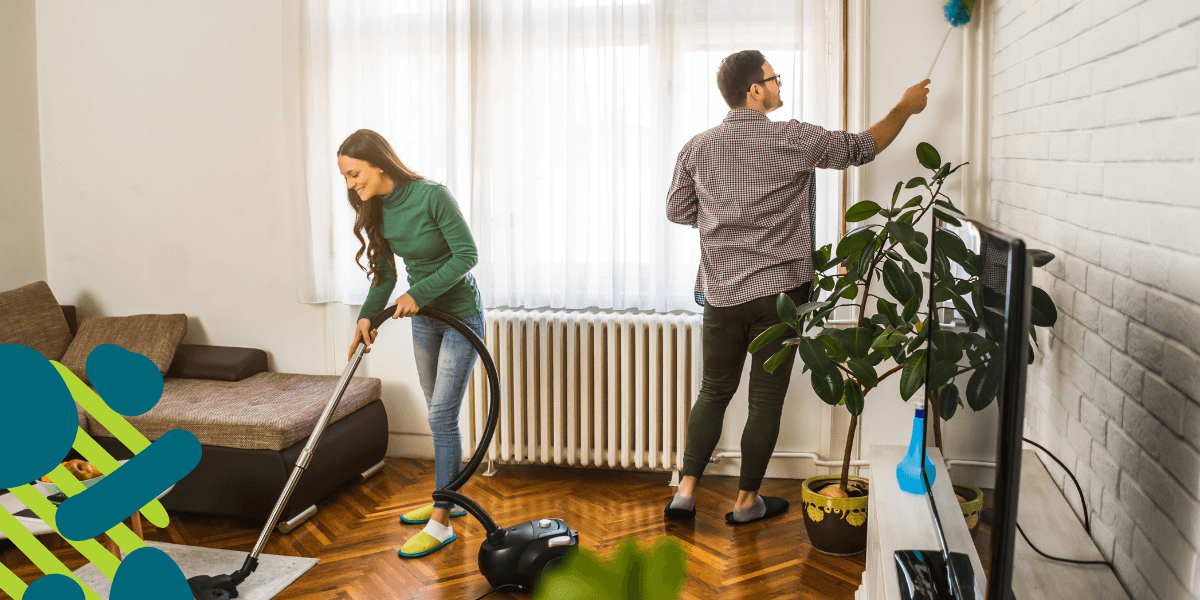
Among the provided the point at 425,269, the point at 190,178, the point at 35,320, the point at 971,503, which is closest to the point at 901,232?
the point at 971,503

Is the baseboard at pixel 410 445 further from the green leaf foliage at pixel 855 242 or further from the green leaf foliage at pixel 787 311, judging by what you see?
the green leaf foliage at pixel 855 242

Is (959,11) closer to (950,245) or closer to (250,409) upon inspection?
(950,245)

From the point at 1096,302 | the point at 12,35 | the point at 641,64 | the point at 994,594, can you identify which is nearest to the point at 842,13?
the point at 641,64

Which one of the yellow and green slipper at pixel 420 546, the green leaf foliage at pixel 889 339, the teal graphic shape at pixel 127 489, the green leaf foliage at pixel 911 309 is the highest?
the green leaf foliage at pixel 911 309

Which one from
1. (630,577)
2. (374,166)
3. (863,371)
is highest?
(374,166)

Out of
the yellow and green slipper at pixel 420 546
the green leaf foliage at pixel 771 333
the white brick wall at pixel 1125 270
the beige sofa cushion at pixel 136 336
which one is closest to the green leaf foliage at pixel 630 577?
the white brick wall at pixel 1125 270

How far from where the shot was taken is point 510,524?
299 cm

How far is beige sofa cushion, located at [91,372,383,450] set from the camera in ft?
9.71

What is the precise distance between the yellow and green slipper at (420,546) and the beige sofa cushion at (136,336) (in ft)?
5.25

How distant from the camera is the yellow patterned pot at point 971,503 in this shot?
4.34ft

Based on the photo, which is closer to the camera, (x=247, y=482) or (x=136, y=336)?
(x=247, y=482)

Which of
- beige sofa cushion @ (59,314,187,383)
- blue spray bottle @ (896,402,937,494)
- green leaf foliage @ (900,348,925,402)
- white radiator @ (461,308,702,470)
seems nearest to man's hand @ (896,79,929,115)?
white radiator @ (461,308,702,470)

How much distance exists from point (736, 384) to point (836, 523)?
1.90 feet

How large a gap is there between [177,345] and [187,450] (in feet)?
10.7
